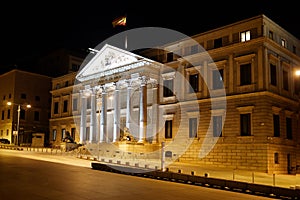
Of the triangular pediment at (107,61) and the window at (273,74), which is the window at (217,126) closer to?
the window at (273,74)

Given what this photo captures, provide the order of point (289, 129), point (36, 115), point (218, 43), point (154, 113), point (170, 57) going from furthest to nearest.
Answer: point (36, 115) → point (154, 113) → point (170, 57) → point (218, 43) → point (289, 129)

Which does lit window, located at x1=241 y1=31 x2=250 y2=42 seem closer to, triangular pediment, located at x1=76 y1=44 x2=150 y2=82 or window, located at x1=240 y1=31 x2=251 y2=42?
window, located at x1=240 y1=31 x2=251 y2=42

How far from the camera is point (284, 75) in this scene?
36.6 m

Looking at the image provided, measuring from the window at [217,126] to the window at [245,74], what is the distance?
4.57 m

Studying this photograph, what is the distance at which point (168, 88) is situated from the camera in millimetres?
43094

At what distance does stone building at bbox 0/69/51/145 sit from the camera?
Result: 6538 cm

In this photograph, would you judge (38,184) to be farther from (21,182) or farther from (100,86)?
(100,86)

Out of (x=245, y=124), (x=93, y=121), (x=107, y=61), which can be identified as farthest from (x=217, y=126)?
(x=93, y=121)

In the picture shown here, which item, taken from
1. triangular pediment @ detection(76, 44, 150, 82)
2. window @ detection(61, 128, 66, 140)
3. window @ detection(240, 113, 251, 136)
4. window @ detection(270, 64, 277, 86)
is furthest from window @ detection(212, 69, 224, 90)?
window @ detection(61, 128, 66, 140)

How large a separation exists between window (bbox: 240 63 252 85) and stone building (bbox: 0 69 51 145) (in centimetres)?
Answer: 4358

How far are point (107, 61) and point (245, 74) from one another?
21986 millimetres

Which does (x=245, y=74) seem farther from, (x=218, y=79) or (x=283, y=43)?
(x=283, y=43)

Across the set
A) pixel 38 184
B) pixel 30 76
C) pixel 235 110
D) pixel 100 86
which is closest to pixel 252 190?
pixel 38 184

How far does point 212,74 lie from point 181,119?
255 inches
